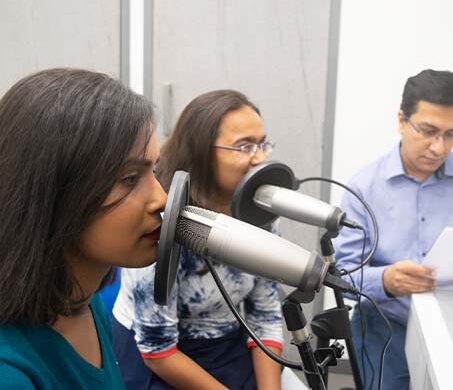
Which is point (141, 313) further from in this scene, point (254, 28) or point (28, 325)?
point (254, 28)

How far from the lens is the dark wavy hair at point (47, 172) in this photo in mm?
577

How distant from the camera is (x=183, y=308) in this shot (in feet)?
3.74

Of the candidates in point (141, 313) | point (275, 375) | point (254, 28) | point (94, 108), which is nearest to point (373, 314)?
point (275, 375)

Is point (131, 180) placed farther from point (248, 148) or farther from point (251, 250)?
point (248, 148)

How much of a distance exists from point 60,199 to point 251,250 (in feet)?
0.73

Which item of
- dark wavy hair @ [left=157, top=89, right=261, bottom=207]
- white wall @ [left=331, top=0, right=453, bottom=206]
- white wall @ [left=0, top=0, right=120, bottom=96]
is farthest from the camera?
white wall @ [left=0, top=0, right=120, bottom=96]

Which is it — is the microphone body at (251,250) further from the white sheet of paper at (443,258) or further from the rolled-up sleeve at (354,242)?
the rolled-up sleeve at (354,242)

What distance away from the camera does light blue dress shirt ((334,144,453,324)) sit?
1402mm

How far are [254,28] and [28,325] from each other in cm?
177

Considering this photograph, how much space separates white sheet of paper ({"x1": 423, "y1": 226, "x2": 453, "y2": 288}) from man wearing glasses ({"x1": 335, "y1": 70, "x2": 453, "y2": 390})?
0.65 feet

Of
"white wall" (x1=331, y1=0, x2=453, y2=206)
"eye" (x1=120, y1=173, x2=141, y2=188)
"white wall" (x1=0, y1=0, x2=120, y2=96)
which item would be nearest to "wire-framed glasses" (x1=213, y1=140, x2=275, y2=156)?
"eye" (x1=120, y1=173, x2=141, y2=188)

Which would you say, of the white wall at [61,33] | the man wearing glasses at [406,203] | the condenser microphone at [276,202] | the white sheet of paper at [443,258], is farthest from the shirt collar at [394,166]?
the white wall at [61,33]

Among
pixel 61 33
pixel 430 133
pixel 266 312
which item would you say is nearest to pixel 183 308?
pixel 266 312

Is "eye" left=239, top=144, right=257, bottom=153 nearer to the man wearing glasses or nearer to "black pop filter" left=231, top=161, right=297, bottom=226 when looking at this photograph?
"black pop filter" left=231, top=161, right=297, bottom=226
